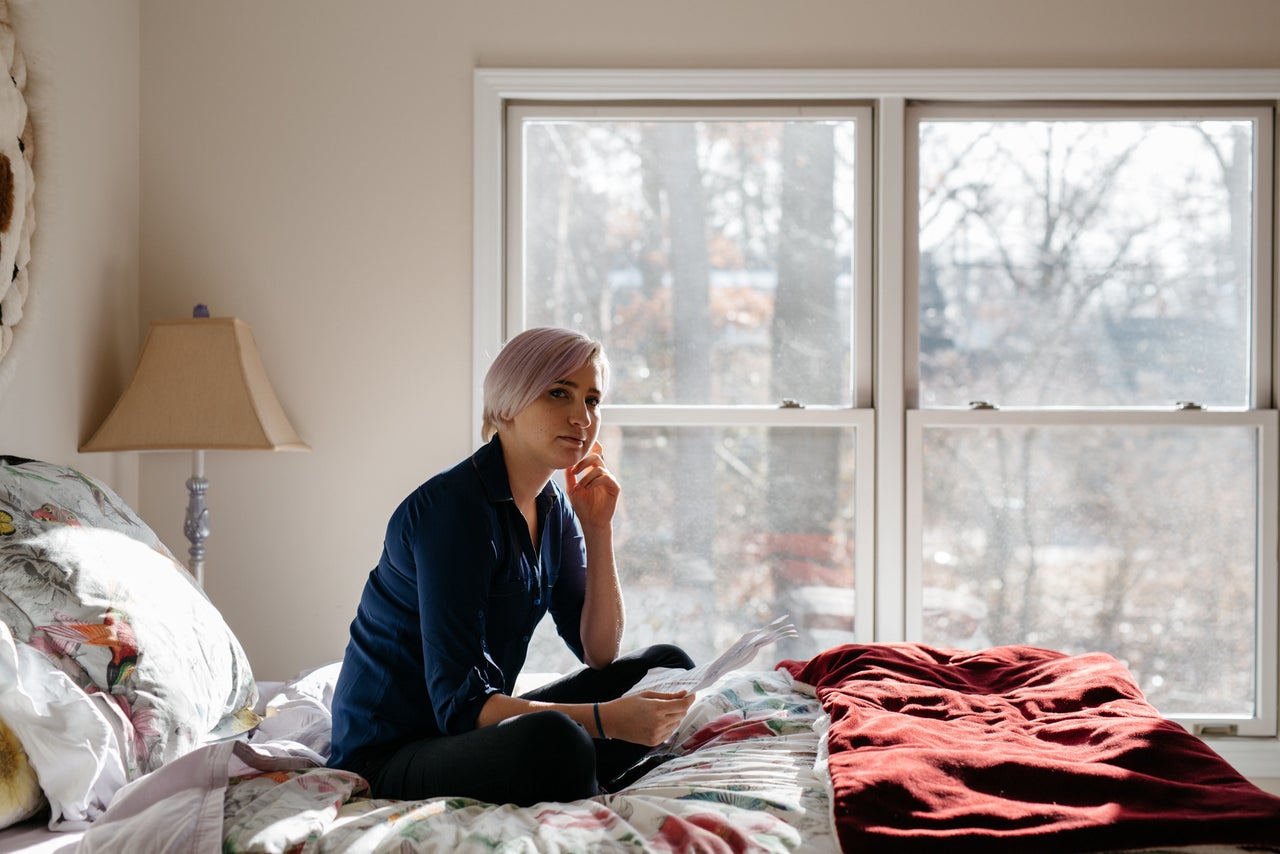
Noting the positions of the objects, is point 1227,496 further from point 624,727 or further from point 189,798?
point 189,798

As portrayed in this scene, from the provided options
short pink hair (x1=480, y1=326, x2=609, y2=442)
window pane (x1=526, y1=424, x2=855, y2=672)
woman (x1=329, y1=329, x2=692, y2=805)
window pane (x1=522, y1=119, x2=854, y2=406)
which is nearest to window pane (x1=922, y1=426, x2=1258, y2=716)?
window pane (x1=526, y1=424, x2=855, y2=672)

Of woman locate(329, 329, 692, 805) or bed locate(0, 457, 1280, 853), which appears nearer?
bed locate(0, 457, 1280, 853)

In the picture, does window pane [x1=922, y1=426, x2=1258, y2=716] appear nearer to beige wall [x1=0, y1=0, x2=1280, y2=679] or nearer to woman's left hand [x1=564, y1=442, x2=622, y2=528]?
beige wall [x1=0, y1=0, x2=1280, y2=679]

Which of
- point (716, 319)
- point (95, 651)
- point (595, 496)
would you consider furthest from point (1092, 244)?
point (95, 651)

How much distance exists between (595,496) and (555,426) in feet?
0.94

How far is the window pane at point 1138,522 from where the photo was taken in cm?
292

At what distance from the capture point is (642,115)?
2904 mm

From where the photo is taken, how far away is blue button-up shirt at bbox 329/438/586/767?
1.60 m


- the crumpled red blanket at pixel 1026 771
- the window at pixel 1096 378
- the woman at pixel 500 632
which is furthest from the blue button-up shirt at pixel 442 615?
the window at pixel 1096 378

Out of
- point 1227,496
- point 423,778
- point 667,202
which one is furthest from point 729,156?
point 423,778

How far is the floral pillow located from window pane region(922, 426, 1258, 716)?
6.42ft

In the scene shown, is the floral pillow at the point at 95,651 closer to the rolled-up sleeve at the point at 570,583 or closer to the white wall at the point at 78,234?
the white wall at the point at 78,234

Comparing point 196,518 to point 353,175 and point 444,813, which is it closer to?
point 353,175

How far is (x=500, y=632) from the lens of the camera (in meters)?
1.79
